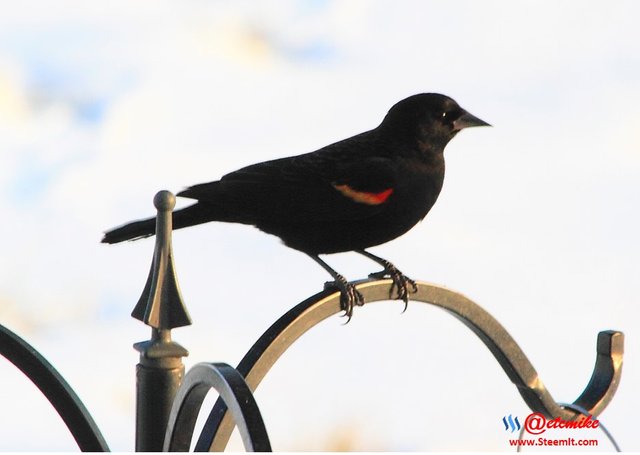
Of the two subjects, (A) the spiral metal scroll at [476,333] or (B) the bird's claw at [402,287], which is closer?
(A) the spiral metal scroll at [476,333]

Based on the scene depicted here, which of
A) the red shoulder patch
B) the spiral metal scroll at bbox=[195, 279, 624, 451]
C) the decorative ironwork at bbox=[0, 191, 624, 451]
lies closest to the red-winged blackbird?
the red shoulder patch

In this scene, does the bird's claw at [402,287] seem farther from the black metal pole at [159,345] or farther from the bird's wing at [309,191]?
the black metal pole at [159,345]

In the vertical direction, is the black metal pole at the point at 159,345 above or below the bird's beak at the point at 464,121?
below

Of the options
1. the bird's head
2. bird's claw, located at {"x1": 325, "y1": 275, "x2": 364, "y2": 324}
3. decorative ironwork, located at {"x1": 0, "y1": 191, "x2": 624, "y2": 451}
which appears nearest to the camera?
decorative ironwork, located at {"x1": 0, "y1": 191, "x2": 624, "y2": 451}

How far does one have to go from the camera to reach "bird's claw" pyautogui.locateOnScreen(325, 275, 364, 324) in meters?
2.90

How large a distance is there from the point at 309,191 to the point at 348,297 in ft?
3.25

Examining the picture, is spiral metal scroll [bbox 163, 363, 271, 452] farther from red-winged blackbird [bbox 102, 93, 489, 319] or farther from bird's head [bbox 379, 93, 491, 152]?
bird's head [bbox 379, 93, 491, 152]

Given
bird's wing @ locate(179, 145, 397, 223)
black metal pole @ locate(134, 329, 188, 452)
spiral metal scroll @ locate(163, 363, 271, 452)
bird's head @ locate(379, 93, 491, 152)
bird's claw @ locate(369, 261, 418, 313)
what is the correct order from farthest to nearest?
bird's head @ locate(379, 93, 491, 152), bird's wing @ locate(179, 145, 397, 223), bird's claw @ locate(369, 261, 418, 313), black metal pole @ locate(134, 329, 188, 452), spiral metal scroll @ locate(163, 363, 271, 452)

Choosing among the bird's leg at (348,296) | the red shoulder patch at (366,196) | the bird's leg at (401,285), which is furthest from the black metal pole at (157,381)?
the red shoulder patch at (366,196)

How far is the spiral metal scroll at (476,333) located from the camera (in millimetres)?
2482

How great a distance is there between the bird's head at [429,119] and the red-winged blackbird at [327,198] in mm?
97

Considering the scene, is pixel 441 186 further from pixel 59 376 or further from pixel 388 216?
pixel 59 376

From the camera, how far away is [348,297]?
2.96m

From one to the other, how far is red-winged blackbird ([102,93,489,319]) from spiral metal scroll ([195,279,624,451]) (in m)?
0.68
